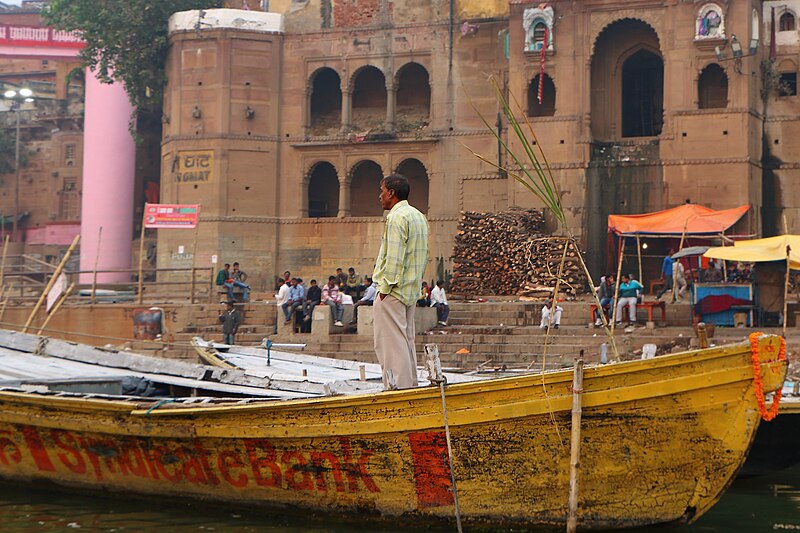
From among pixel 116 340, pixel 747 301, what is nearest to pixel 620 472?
pixel 747 301

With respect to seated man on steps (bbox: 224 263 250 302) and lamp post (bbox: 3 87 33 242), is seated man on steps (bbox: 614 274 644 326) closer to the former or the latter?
seated man on steps (bbox: 224 263 250 302)

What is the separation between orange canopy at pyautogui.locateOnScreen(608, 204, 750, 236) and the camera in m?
27.2

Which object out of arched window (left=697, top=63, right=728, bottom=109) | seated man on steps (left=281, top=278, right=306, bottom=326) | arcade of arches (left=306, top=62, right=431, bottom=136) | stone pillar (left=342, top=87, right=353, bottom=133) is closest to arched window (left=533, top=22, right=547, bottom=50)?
arched window (left=697, top=63, right=728, bottom=109)

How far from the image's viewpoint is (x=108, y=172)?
128 feet

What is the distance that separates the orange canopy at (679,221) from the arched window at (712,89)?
320cm

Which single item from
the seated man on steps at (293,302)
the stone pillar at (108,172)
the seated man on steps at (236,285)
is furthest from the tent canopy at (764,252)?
the stone pillar at (108,172)

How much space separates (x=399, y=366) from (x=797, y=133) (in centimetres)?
2267

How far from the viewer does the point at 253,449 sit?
1027 centimetres

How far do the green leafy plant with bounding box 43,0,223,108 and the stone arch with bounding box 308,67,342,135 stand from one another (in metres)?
3.95

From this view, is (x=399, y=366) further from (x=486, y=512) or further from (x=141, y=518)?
(x=141, y=518)

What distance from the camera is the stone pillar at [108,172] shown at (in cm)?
3891

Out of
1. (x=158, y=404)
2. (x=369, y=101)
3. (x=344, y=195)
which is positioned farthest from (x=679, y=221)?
(x=158, y=404)

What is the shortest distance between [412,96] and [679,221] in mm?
10613

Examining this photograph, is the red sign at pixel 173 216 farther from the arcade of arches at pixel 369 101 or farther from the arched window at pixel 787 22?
the arched window at pixel 787 22
